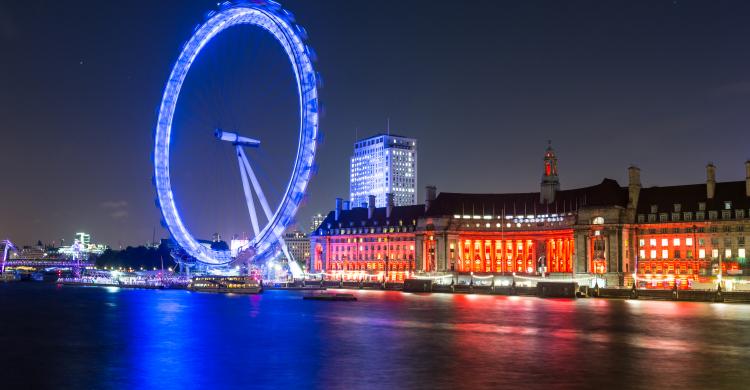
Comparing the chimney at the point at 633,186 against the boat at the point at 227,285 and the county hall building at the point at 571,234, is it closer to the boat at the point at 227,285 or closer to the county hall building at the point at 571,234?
the county hall building at the point at 571,234

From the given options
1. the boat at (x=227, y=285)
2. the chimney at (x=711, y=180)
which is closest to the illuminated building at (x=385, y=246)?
the boat at (x=227, y=285)

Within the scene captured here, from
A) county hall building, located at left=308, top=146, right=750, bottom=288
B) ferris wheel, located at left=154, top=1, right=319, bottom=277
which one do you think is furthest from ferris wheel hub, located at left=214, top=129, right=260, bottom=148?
county hall building, located at left=308, top=146, right=750, bottom=288

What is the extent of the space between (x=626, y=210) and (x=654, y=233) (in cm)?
655

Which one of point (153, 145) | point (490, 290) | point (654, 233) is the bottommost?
point (490, 290)

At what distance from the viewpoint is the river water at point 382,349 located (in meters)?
42.8

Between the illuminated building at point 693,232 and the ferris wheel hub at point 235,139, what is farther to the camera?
the illuminated building at point 693,232

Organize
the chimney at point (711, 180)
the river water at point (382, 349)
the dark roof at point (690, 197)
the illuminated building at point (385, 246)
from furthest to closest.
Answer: the illuminated building at point (385, 246)
the chimney at point (711, 180)
the dark roof at point (690, 197)
the river water at point (382, 349)

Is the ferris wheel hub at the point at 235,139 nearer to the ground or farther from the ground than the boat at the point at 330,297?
farther from the ground

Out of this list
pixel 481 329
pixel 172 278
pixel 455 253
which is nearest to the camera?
pixel 481 329

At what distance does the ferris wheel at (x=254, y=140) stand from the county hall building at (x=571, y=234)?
59061 millimetres

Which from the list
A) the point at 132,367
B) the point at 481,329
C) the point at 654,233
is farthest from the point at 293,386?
the point at 654,233

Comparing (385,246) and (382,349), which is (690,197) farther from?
(382,349)

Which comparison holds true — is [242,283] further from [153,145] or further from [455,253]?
[455,253]

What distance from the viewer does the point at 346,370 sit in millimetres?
46125
